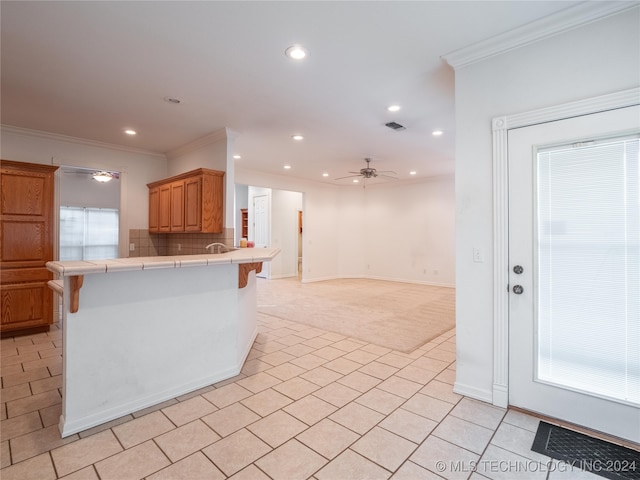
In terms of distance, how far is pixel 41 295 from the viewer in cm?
414

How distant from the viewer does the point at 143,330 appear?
2395 millimetres

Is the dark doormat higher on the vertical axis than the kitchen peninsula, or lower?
lower

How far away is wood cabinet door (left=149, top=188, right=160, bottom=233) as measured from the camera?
17.8ft

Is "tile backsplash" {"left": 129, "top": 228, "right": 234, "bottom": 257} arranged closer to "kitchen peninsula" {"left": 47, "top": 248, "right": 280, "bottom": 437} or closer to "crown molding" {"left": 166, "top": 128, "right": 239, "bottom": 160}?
"crown molding" {"left": 166, "top": 128, "right": 239, "bottom": 160}

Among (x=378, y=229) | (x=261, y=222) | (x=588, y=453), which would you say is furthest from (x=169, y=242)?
(x=588, y=453)

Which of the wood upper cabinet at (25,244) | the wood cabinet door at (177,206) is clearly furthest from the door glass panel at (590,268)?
the wood upper cabinet at (25,244)

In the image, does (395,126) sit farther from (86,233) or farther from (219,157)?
(86,233)

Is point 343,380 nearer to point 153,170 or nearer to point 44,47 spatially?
point 44,47

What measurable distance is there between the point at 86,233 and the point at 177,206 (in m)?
5.44

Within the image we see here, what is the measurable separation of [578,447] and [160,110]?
4799 mm

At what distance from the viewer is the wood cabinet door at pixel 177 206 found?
485 cm

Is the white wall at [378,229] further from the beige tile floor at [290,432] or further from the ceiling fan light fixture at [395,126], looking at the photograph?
the beige tile floor at [290,432]

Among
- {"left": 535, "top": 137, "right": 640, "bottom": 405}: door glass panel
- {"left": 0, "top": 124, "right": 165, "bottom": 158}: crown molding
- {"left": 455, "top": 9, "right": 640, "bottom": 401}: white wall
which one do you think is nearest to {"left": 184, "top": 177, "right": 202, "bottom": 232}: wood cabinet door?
{"left": 0, "top": 124, "right": 165, "bottom": 158}: crown molding

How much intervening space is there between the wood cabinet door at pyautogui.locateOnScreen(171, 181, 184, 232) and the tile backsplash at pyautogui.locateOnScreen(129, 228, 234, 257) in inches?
13.0
